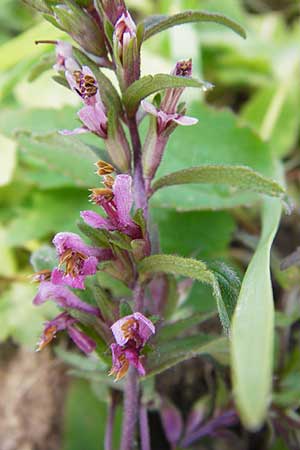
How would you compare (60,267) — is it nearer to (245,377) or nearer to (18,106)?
(245,377)

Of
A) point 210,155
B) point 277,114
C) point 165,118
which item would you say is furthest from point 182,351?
point 277,114

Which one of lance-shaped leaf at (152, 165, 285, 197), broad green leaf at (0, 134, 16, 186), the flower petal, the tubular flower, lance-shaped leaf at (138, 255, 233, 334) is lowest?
the tubular flower

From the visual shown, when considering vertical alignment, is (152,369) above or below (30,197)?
below

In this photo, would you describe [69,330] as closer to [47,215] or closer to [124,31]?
[124,31]

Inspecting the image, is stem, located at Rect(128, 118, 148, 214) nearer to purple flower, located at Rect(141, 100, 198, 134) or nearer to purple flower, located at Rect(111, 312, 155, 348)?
purple flower, located at Rect(141, 100, 198, 134)

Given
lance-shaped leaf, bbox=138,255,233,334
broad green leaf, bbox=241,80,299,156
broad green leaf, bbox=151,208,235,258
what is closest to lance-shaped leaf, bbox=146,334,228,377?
lance-shaped leaf, bbox=138,255,233,334

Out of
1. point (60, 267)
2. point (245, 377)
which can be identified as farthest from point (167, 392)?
point (245, 377)
